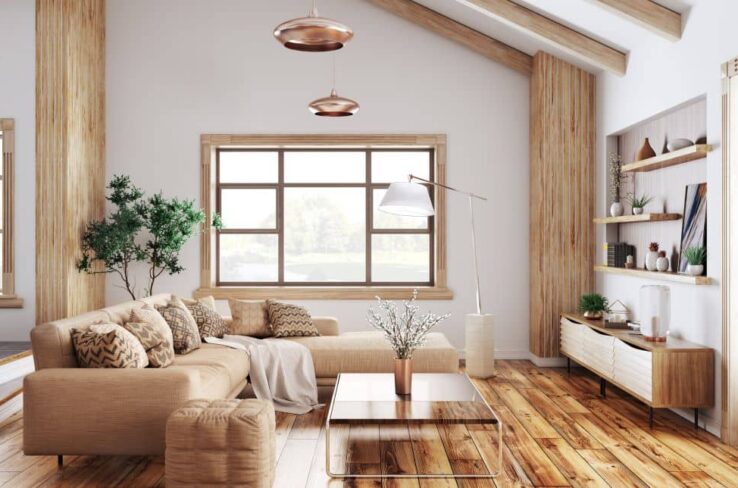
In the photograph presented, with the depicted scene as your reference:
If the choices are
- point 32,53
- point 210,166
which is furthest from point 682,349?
point 32,53

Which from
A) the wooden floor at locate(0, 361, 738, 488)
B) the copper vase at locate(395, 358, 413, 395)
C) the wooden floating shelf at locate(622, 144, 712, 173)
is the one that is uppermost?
the wooden floating shelf at locate(622, 144, 712, 173)

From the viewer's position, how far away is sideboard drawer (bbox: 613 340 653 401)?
4660 millimetres

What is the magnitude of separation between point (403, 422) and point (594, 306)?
3252 mm

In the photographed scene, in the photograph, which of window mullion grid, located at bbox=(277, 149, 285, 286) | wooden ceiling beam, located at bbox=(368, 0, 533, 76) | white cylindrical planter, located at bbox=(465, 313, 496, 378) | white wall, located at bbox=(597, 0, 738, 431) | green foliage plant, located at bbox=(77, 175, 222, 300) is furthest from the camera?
window mullion grid, located at bbox=(277, 149, 285, 286)

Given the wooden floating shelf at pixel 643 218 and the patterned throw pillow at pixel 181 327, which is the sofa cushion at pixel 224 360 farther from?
the wooden floating shelf at pixel 643 218

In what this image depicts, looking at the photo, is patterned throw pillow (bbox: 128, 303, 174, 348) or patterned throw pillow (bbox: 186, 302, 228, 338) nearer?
patterned throw pillow (bbox: 128, 303, 174, 348)

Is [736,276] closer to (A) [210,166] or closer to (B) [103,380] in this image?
(B) [103,380]

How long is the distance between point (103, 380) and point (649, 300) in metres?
3.70

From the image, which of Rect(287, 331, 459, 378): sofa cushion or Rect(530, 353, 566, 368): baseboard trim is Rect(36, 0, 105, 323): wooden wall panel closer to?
Rect(287, 331, 459, 378): sofa cushion

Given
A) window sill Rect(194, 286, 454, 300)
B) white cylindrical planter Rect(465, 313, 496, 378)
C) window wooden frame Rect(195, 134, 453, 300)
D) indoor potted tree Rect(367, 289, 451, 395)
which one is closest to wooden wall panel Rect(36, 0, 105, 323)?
window wooden frame Rect(195, 134, 453, 300)

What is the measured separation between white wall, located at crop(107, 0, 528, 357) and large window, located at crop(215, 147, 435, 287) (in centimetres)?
36

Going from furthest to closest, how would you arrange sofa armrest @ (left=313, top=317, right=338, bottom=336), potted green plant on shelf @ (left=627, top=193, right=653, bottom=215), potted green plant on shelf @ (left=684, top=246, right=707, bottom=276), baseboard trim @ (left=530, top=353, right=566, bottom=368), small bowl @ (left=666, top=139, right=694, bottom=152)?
baseboard trim @ (left=530, top=353, right=566, bottom=368) → sofa armrest @ (left=313, top=317, right=338, bottom=336) → potted green plant on shelf @ (left=627, top=193, right=653, bottom=215) → small bowl @ (left=666, top=139, right=694, bottom=152) → potted green plant on shelf @ (left=684, top=246, right=707, bottom=276)

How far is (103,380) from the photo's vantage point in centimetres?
366

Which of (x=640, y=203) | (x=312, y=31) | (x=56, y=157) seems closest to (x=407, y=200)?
(x=312, y=31)
